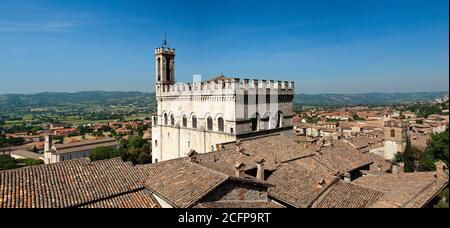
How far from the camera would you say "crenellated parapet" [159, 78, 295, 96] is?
23.9 meters

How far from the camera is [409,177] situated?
58.5 feet

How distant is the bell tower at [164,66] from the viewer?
1238 inches

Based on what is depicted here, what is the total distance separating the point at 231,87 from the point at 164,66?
34.7 ft

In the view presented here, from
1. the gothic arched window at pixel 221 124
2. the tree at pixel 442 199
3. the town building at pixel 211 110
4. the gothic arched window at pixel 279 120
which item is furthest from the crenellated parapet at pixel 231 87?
the tree at pixel 442 199

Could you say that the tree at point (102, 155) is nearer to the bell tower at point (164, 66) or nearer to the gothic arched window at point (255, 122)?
the bell tower at point (164, 66)

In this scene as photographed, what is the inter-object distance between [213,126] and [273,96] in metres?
5.83

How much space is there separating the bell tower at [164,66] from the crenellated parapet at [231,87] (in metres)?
0.93

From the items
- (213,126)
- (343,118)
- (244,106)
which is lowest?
(343,118)

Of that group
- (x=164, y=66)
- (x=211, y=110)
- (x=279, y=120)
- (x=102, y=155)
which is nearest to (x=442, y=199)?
(x=279, y=120)

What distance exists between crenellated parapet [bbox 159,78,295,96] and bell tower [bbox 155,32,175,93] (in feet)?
3.06

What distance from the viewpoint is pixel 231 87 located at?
23766 mm

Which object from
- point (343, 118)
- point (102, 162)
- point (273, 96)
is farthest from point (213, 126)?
point (343, 118)
